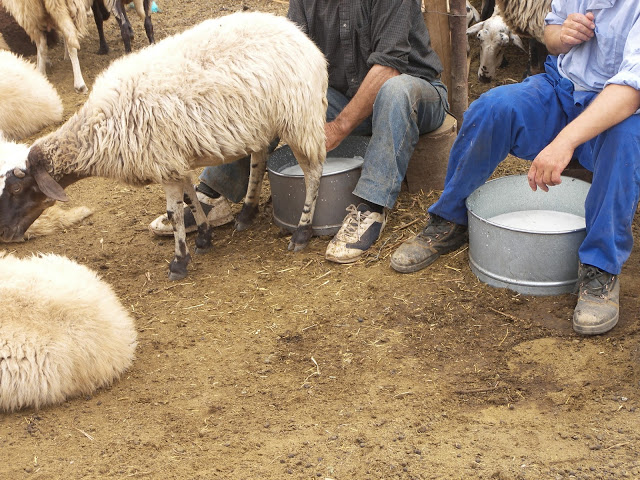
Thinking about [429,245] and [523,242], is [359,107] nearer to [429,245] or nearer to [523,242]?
A: [429,245]

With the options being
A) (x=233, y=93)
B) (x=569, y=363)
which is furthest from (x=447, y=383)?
(x=233, y=93)

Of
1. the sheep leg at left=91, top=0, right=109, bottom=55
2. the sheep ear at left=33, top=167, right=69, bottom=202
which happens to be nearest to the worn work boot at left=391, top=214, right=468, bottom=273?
the sheep ear at left=33, top=167, right=69, bottom=202

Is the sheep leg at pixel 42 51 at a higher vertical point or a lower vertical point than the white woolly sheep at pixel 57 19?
lower

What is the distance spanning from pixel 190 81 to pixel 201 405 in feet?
5.49

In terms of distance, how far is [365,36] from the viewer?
425cm

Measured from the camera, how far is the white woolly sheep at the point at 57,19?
7.20 m

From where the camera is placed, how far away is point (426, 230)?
3912mm

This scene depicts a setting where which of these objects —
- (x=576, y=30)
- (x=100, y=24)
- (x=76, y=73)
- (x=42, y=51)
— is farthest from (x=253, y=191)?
(x=100, y=24)

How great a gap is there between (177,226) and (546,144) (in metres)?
2.01

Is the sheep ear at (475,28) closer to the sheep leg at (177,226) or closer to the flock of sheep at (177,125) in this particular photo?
the flock of sheep at (177,125)

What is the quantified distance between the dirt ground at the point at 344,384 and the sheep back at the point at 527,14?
2004mm

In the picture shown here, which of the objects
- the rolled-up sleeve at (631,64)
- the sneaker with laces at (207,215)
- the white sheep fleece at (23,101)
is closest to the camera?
the rolled-up sleeve at (631,64)

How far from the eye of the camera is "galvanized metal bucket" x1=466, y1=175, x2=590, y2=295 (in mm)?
3324

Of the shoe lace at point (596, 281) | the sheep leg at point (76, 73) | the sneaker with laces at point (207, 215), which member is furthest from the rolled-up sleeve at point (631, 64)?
the sheep leg at point (76, 73)
